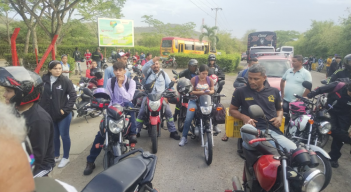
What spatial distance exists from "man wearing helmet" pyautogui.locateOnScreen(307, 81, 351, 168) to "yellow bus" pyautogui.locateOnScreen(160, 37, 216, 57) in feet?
74.6

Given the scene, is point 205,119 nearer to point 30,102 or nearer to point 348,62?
→ point 348,62

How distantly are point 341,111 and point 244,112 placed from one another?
77.9 inches

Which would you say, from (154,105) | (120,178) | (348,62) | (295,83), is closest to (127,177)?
(120,178)

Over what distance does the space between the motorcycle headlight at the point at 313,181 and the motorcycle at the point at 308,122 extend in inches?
95.4

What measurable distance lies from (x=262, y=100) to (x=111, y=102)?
8.39 ft

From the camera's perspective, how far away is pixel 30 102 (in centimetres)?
209

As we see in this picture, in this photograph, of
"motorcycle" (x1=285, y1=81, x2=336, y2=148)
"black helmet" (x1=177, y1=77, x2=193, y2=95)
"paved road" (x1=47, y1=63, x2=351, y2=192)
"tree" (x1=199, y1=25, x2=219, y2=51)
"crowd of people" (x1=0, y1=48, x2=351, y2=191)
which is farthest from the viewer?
"tree" (x1=199, y1=25, x2=219, y2=51)

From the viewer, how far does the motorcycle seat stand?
1.63 metres

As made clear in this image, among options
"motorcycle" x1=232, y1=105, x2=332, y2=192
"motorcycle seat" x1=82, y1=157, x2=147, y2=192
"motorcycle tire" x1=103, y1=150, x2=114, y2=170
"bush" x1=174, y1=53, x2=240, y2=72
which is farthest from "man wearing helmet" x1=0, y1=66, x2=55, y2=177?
"bush" x1=174, y1=53, x2=240, y2=72

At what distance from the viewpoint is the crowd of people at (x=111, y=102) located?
194 cm

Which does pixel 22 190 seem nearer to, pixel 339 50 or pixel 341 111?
pixel 341 111

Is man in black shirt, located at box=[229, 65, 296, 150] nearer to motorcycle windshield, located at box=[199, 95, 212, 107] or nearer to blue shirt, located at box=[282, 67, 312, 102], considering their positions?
motorcycle windshield, located at box=[199, 95, 212, 107]

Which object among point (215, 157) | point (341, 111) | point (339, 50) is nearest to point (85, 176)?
point (215, 157)

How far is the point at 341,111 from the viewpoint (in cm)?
380
